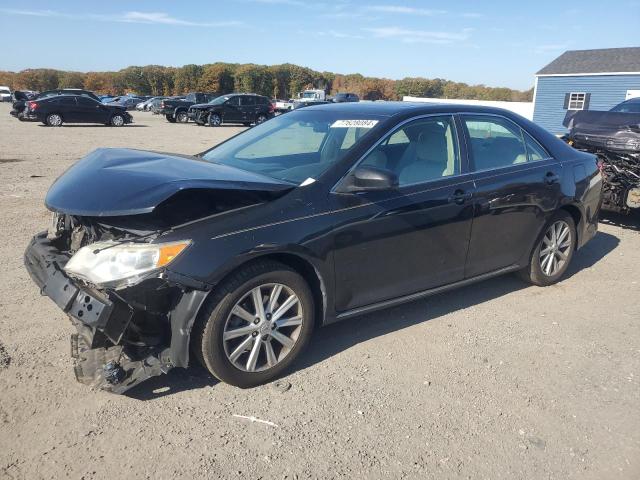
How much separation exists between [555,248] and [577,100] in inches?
1204

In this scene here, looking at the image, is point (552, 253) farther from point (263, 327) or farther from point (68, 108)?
point (68, 108)

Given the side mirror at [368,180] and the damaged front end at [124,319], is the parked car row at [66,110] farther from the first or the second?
the side mirror at [368,180]

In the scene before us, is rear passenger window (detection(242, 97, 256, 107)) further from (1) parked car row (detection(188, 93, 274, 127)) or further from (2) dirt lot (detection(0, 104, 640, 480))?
(2) dirt lot (detection(0, 104, 640, 480))

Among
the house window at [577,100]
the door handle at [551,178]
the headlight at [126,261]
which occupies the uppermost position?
the house window at [577,100]

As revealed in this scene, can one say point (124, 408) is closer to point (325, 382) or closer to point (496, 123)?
point (325, 382)

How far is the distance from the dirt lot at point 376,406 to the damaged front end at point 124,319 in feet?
0.70

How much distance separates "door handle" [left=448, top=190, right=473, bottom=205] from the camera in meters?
4.04

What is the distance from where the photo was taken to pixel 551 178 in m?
4.82

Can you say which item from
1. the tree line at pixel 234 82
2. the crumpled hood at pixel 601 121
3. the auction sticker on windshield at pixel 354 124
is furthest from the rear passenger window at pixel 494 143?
the tree line at pixel 234 82

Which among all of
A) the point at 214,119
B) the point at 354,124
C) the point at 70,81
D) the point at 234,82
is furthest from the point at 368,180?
the point at 70,81

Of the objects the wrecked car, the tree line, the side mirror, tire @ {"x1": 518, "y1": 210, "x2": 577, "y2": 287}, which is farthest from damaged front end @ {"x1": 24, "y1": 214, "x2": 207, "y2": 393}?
the tree line

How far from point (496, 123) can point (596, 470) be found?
294 cm

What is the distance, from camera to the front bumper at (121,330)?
112 inches

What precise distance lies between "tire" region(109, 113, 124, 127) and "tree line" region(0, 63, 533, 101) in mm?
47251
